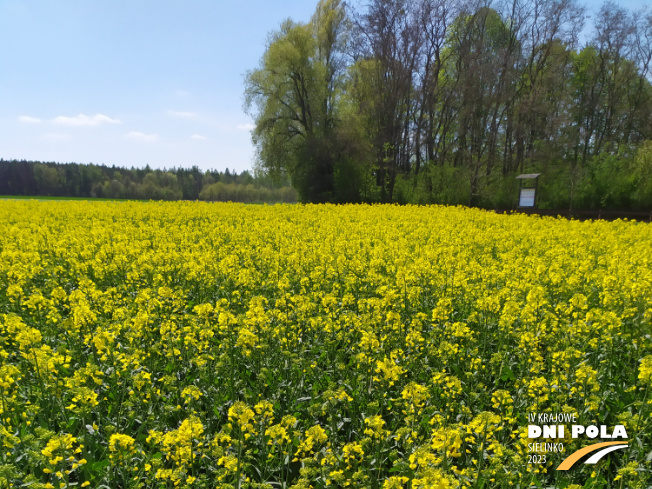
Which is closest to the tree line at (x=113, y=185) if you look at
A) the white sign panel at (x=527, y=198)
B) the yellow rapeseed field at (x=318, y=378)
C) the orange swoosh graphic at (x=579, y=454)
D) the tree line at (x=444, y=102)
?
the tree line at (x=444, y=102)

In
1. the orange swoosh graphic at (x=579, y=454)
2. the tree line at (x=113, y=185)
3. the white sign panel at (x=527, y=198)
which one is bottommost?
the orange swoosh graphic at (x=579, y=454)

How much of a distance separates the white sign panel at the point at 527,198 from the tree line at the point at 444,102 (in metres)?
7.68

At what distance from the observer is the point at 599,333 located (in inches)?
176

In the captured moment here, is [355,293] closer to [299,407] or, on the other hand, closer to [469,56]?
[299,407]

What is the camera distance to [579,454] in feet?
9.66

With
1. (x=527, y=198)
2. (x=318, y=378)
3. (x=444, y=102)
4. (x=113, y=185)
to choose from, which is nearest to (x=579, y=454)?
(x=318, y=378)

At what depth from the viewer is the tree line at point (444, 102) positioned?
30.6 metres

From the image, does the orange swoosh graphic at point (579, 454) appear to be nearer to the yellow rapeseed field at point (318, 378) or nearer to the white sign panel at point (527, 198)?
the yellow rapeseed field at point (318, 378)

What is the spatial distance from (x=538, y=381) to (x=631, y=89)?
44281mm

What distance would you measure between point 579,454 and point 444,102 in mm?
33702

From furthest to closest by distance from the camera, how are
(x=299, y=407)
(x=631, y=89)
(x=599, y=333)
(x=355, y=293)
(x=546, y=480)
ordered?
(x=631, y=89) < (x=355, y=293) < (x=599, y=333) < (x=299, y=407) < (x=546, y=480)

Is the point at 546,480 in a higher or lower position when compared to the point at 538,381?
lower

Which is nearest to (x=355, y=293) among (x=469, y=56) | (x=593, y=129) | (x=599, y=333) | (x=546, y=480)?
(x=599, y=333)

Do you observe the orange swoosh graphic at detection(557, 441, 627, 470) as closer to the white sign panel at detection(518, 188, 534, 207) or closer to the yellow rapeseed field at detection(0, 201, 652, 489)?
the yellow rapeseed field at detection(0, 201, 652, 489)
